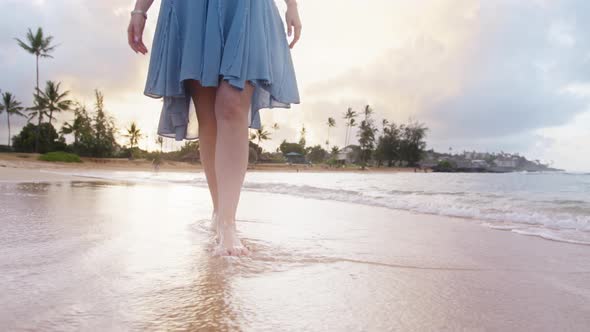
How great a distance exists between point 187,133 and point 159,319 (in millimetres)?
1476

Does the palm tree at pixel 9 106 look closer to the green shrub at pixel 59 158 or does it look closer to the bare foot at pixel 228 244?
the green shrub at pixel 59 158

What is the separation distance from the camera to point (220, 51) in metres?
1.61

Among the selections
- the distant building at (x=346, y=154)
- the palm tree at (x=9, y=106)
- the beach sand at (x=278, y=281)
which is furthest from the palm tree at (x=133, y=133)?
the beach sand at (x=278, y=281)

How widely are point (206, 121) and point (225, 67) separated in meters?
0.44

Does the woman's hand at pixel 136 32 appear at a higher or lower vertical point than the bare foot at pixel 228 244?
higher

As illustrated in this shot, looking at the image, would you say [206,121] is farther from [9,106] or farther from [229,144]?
[9,106]

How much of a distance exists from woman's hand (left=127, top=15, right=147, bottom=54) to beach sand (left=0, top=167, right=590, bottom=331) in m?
0.91

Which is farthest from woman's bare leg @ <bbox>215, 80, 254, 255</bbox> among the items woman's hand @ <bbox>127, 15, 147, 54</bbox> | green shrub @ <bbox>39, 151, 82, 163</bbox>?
green shrub @ <bbox>39, 151, 82, 163</bbox>

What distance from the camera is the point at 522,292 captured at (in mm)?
1071

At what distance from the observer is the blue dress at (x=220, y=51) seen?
1.60 meters

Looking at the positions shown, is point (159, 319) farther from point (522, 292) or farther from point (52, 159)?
point (52, 159)

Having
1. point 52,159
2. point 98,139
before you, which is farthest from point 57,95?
point 52,159

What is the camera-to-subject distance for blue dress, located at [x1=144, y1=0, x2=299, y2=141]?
1.60 m

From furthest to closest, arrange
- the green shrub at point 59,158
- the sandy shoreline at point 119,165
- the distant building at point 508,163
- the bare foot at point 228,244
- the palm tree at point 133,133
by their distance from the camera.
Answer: the distant building at point 508,163 → the palm tree at point 133,133 → the green shrub at point 59,158 → the sandy shoreline at point 119,165 → the bare foot at point 228,244
